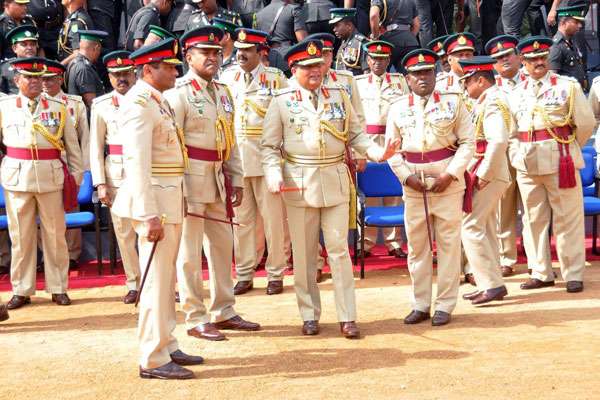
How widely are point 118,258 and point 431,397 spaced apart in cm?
562

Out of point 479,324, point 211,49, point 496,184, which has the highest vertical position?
point 211,49

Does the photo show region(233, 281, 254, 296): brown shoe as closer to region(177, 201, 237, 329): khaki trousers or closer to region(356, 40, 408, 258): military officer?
region(177, 201, 237, 329): khaki trousers

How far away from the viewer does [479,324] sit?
8.04 metres

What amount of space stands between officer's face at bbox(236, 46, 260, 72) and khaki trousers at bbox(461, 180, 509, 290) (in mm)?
2393

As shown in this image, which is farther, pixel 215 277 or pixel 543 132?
pixel 543 132

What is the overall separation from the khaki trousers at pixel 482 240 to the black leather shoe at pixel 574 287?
2.46ft

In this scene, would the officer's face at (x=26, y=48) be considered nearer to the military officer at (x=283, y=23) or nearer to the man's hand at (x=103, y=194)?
the man's hand at (x=103, y=194)

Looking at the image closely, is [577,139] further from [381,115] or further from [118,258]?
[118,258]

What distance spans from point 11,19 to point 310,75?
5.65m

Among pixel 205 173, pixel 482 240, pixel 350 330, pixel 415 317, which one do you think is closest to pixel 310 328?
pixel 350 330

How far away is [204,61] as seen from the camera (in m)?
7.71

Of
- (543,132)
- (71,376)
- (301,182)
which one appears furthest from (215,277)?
(543,132)

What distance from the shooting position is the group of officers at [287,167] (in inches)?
268

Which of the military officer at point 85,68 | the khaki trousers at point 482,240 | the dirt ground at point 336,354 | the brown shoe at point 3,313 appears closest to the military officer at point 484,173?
the khaki trousers at point 482,240
